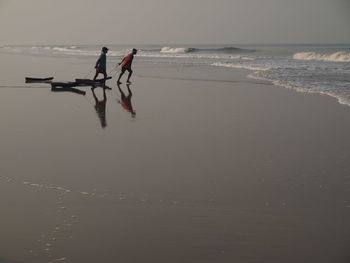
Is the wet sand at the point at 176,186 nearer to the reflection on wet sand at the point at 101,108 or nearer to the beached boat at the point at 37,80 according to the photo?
the reflection on wet sand at the point at 101,108

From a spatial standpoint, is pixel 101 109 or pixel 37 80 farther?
pixel 37 80

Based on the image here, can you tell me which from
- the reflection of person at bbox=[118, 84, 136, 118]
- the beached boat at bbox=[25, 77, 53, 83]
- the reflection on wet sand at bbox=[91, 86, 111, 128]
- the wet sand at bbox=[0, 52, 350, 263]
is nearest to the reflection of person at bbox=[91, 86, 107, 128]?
the reflection on wet sand at bbox=[91, 86, 111, 128]

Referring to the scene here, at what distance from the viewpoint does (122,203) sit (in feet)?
14.1

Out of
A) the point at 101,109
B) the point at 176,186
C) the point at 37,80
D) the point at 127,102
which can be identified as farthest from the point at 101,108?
the point at 37,80

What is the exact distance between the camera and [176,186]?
4.82 metres

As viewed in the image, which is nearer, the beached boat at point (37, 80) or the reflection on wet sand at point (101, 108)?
the reflection on wet sand at point (101, 108)

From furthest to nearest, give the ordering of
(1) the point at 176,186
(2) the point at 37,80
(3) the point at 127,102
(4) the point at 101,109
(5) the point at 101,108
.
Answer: (2) the point at 37,80 → (3) the point at 127,102 → (5) the point at 101,108 → (4) the point at 101,109 → (1) the point at 176,186

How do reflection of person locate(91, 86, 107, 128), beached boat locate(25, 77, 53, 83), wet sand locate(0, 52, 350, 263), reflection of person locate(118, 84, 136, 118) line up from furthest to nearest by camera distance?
beached boat locate(25, 77, 53, 83), reflection of person locate(118, 84, 136, 118), reflection of person locate(91, 86, 107, 128), wet sand locate(0, 52, 350, 263)

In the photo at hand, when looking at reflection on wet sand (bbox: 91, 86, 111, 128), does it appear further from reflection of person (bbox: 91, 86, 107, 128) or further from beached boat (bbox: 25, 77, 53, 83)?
beached boat (bbox: 25, 77, 53, 83)

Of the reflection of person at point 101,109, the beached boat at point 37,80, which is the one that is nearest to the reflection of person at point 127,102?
the reflection of person at point 101,109

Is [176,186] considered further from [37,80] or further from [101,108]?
[37,80]

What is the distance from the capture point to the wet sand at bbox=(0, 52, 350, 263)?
3.45m

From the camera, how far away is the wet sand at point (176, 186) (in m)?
3.45

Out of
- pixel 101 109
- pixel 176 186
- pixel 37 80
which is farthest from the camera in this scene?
pixel 37 80
